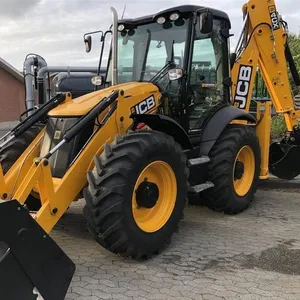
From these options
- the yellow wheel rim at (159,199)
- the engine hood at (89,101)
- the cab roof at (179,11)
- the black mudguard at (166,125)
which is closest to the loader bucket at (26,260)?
the yellow wheel rim at (159,199)

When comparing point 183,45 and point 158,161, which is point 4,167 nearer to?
point 158,161

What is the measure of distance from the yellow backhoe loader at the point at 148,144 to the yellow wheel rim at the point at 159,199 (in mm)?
11

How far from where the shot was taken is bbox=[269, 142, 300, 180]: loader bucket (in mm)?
6840

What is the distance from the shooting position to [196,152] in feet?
17.8

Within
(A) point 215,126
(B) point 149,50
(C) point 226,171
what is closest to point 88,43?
(B) point 149,50

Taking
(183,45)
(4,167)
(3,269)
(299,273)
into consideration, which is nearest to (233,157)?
(183,45)

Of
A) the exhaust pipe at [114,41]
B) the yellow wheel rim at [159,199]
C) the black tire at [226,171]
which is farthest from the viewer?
the black tire at [226,171]

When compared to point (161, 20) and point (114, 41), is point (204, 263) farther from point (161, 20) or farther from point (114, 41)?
point (161, 20)

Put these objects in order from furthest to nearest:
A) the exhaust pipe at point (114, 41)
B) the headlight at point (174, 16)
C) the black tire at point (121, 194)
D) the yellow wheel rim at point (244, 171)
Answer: the yellow wheel rim at point (244, 171) → the headlight at point (174, 16) → the exhaust pipe at point (114, 41) → the black tire at point (121, 194)

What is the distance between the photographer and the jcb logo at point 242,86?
6348mm

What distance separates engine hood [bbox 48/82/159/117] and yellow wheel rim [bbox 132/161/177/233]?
0.84 m

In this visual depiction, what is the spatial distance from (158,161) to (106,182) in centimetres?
66

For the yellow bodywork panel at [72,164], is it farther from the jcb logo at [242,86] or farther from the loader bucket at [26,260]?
the jcb logo at [242,86]

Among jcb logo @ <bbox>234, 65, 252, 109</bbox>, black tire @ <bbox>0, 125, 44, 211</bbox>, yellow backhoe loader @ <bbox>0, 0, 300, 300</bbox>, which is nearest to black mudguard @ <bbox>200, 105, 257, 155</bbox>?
yellow backhoe loader @ <bbox>0, 0, 300, 300</bbox>
